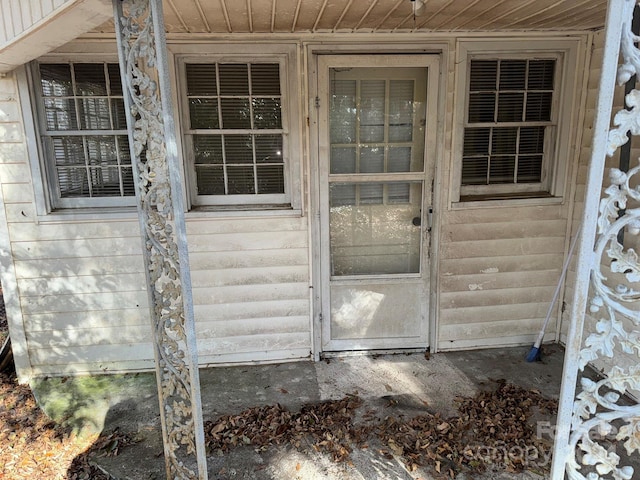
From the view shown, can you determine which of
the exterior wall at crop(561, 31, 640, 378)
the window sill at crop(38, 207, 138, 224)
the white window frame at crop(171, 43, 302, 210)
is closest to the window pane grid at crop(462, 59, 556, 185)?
Answer: the exterior wall at crop(561, 31, 640, 378)

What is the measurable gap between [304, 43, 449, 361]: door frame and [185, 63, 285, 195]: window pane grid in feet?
0.92

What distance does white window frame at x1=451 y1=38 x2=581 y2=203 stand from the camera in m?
3.35

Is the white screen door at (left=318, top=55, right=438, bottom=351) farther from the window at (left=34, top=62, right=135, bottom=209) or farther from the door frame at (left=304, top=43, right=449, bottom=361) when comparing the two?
the window at (left=34, top=62, right=135, bottom=209)

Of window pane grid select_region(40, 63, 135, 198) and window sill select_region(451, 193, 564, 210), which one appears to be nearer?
window pane grid select_region(40, 63, 135, 198)

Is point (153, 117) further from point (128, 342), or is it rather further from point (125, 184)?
point (128, 342)

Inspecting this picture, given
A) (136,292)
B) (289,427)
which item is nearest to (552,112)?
(289,427)

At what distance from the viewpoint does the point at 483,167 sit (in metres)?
3.63

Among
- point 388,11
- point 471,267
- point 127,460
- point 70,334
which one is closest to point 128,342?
point 70,334

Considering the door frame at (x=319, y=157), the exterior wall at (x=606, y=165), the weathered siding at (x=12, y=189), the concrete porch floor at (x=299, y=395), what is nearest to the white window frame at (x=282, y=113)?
the door frame at (x=319, y=157)

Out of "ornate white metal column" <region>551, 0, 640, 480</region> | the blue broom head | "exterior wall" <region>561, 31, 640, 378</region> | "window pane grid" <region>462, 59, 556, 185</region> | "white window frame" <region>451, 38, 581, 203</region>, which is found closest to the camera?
"ornate white metal column" <region>551, 0, 640, 480</region>

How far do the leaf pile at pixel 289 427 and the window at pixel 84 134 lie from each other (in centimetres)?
190

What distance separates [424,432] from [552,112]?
2.76m

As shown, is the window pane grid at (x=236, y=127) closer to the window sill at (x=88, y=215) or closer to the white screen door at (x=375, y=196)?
the white screen door at (x=375, y=196)

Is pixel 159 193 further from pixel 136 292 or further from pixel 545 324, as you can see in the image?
pixel 545 324
